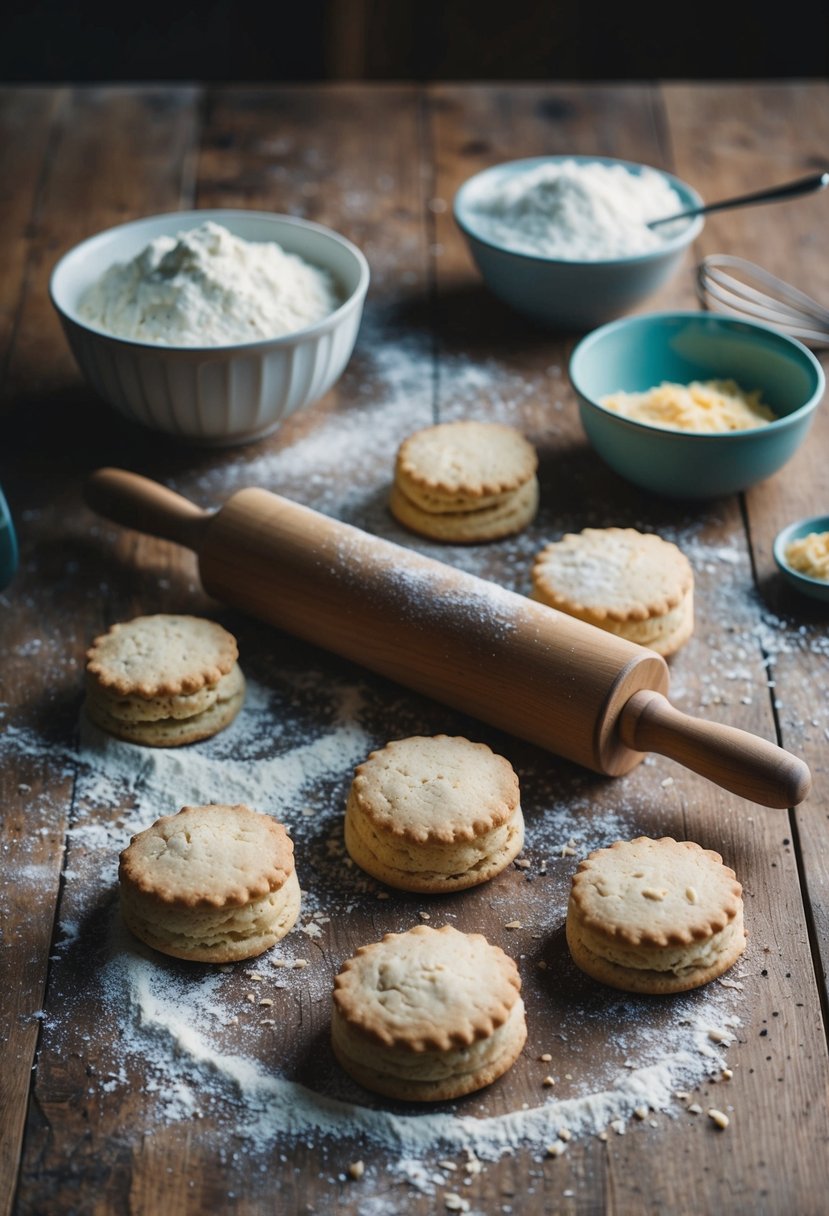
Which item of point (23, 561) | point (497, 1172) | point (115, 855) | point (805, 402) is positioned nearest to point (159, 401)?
point (23, 561)

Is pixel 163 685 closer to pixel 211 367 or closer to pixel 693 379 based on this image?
pixel 211 367

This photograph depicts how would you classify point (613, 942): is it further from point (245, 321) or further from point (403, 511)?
point (245, 321)

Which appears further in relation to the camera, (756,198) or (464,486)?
(756,198)

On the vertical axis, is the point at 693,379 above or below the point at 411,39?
above

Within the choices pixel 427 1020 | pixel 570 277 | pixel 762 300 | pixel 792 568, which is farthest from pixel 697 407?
pixel 427 1020

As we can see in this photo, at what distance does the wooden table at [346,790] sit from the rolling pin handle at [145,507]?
78 mm

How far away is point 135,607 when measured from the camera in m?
1.92

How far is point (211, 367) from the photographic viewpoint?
2.00 m

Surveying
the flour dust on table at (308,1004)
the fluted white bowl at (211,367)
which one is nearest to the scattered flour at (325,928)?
the flour dust on table at (308,1004)

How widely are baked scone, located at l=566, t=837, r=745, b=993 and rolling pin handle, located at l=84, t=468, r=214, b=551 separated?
805 millimetres

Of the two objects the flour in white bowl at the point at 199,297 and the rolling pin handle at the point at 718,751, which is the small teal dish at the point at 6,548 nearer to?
the flour in white bowl at the point at 199,297

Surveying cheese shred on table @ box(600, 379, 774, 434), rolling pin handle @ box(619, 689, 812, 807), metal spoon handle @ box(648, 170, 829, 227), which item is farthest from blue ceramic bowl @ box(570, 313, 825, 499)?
rolling pin handle @ box(619, 689, 812, 807)

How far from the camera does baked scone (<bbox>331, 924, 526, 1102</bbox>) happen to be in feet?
4.02

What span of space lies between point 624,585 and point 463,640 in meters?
0.26
